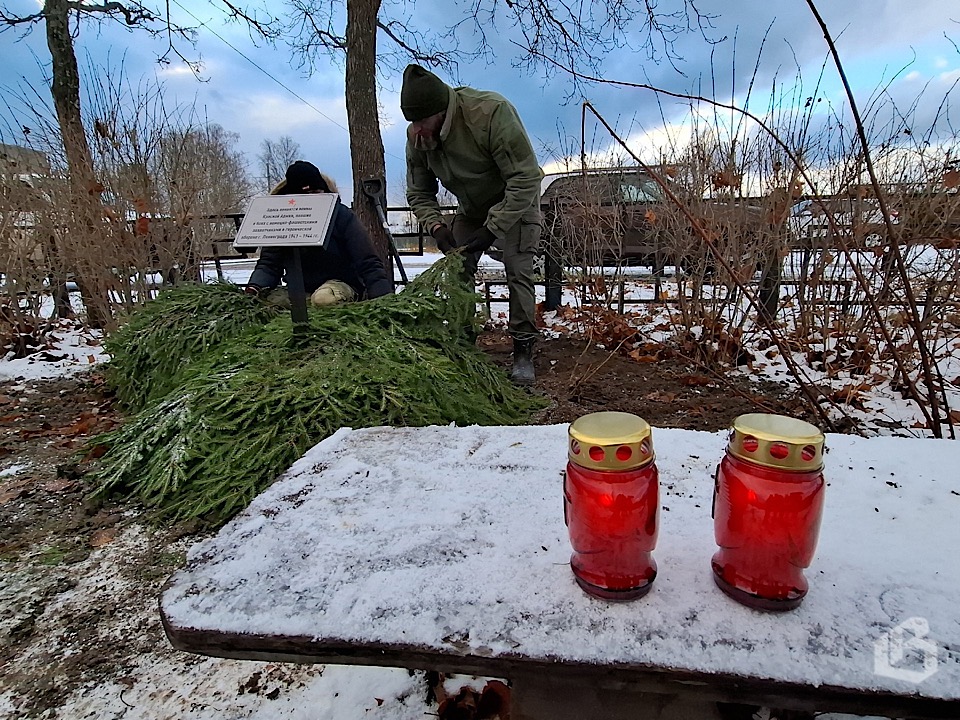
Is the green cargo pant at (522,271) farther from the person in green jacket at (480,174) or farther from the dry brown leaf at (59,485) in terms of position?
the dry brown leaf at (59,485)

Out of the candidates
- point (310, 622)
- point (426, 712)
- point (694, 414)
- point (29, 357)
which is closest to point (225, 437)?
point (426, 712)

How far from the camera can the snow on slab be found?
2.40 feet

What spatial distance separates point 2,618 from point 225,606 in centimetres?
132

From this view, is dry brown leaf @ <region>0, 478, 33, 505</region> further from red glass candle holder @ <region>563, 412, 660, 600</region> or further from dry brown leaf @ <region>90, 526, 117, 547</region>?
red glass candle holder @ <region>563, 412, 660, 600</region>

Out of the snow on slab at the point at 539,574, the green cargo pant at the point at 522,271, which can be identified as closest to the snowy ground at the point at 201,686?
the snow on slab at the point at 539,574

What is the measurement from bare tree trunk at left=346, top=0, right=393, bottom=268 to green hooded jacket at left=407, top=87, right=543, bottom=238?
2202 millimetres

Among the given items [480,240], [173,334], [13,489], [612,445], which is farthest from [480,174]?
[612,445]

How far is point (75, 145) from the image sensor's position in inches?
189

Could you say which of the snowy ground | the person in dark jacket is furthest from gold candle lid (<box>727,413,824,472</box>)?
the person in dark jacket

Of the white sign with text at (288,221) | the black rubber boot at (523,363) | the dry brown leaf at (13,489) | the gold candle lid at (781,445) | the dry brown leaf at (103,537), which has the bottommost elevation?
the dry brown leaf at (103,537)

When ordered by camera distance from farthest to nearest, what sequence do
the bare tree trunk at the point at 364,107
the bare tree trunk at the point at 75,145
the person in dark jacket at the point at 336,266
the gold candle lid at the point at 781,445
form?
the bare tree trunk at the point at 364,107 < the bare tree trunk at the point at 75,145 < the person in dark jacket at the point at 336,266 < the gold candle lid at the point at 781,445

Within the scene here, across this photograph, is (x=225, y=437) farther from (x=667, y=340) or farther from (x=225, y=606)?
(x=667, y=340)

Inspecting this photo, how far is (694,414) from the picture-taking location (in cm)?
303

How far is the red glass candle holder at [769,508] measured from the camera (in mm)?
703
